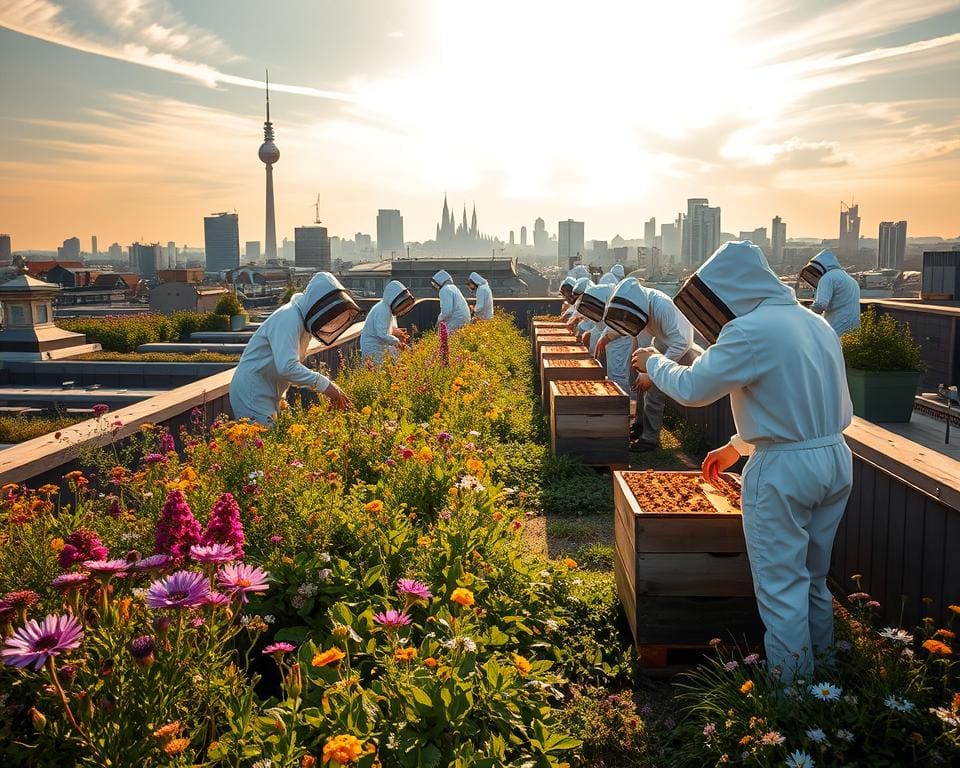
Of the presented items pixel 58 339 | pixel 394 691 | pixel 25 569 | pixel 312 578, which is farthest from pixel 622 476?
pixel 58 339

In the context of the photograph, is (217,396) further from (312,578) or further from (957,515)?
(957,515)

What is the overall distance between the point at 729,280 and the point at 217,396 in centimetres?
587

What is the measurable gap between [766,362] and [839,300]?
8.17 m

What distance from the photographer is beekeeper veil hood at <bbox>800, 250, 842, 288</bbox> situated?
36.6ft

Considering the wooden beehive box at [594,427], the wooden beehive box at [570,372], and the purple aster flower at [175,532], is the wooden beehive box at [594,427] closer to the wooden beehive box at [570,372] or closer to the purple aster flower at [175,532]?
the wooden beehive box at [570,372]

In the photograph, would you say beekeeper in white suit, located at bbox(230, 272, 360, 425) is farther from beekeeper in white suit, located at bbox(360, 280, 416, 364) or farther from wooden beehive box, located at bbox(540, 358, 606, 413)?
beekeeper in white suit, located at bbox(360, 280, 416, 364)

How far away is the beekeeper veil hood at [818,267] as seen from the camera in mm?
11159

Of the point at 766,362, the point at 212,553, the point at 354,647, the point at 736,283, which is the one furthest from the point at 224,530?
the point at 736,283

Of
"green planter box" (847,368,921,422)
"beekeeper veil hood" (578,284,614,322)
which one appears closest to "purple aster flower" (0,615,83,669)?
"beekeeper veil hood" (578,284,614,322)

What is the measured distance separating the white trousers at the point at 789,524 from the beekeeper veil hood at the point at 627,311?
→ 4.24m

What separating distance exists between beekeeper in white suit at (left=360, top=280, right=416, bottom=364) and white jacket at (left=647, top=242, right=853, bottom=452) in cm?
862

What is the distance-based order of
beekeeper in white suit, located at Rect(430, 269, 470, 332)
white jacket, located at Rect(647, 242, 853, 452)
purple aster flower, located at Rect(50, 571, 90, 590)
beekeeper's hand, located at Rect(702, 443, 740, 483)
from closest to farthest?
purple aster flower, located at Rect(50, 571, 90, 590) → white jacket, located at Rect(647, 242, 853, 452) → beekeeper's hand, located at Rect(702, 443, 740, 483) → beekeeper in white suit, located at Rect(430, 269, 470, 332)

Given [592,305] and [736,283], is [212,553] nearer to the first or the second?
[736,283]

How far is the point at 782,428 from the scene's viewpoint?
11.7ft
